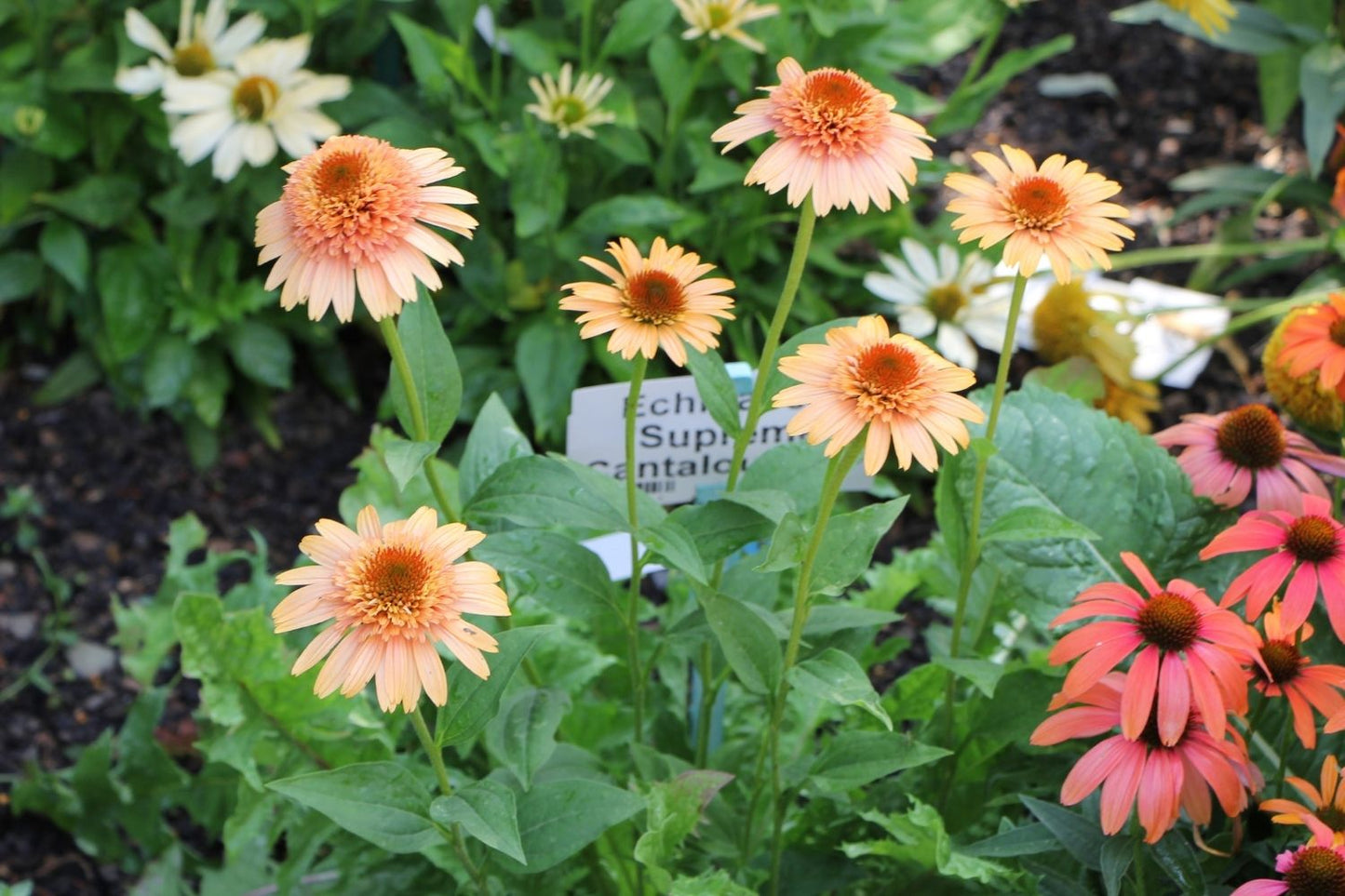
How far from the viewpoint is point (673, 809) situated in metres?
1.05

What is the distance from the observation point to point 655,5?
5.90 feet

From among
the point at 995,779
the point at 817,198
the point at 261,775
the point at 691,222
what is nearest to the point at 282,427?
the point at 691,222

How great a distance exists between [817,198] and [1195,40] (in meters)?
2.40

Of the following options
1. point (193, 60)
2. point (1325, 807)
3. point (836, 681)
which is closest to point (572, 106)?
point (193, 60)

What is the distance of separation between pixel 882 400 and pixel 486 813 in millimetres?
359

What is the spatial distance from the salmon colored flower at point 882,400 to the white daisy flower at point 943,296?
118cm

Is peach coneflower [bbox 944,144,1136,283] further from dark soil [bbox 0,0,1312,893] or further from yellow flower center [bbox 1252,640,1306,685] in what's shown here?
dark soil [bbox 0,0,1312,893]

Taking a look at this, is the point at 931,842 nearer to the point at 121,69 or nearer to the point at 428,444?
the point at 428,444

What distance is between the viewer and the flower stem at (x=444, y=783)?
85 centimetres

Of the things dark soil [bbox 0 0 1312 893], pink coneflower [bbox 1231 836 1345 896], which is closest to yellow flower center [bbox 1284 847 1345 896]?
pink coneflower [bbox 1231 836 1345 896]

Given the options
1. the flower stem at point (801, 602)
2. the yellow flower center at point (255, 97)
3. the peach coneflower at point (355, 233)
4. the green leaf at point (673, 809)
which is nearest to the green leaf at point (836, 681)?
the flower stem at point (801, 602)

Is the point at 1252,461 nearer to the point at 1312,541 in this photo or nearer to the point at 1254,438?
the point at 1254,438

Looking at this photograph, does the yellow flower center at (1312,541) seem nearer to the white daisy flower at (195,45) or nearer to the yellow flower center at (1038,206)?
the yellow flower center at (1038,206)

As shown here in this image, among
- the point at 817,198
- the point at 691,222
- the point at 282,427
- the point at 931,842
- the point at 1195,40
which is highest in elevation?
the point at 1195,40
